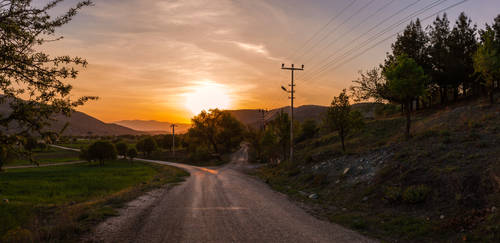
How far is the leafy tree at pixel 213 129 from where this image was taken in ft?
275

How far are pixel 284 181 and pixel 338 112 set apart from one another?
11.3 meters

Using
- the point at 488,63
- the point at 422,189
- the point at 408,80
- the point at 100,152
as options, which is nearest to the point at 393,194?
the point at 422,189

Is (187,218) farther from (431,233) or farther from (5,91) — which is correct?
(431,233)

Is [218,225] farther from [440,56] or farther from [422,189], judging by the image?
[440,56]

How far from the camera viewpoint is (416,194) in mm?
→ 12836

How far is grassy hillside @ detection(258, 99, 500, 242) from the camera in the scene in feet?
32.7

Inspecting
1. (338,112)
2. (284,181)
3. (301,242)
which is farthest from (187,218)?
(338,112)

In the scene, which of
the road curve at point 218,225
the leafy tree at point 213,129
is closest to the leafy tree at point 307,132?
the leafy tree at point 213,129

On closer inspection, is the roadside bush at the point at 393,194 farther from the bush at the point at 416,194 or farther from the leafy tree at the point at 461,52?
the leafy tree at the point at 461,52

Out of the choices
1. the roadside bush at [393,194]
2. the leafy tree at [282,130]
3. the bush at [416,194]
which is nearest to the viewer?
the bush at [416,194]

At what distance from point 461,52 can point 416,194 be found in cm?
5233

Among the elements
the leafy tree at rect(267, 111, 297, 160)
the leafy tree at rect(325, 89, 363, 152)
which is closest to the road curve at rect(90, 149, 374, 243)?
the leafy tree at rect(325, 89, 363, 152)

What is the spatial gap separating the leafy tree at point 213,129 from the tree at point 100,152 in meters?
23.4

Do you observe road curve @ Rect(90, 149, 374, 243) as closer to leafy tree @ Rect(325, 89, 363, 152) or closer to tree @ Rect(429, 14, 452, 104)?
leafy tree @ Rect(325, 89, 363, 152)
